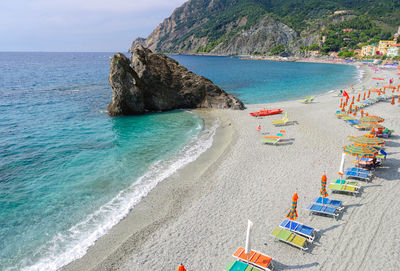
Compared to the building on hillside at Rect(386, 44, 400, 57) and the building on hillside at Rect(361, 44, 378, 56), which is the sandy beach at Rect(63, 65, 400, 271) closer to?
the building on hillside at Rect(386, 44, 400, 57)

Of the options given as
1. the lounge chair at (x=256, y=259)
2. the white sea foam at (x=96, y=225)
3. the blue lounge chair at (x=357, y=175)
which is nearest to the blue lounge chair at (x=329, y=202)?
the blue lounge chair at (x=357, y=175)

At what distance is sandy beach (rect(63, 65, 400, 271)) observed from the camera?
9594 mm

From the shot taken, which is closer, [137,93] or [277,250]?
[277,250]

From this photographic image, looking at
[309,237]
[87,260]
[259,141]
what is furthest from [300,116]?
[87,260]

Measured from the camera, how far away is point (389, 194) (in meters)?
13.2

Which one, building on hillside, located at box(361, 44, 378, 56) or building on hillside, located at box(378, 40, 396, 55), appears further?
building on hillside, located at box(361, 44, 378, 56)

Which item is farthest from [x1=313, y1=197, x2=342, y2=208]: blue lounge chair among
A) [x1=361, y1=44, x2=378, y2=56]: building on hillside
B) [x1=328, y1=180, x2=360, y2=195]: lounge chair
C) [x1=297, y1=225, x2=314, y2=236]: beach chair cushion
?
[x1=361, y1=44, x2=378, y2=56]: building on hillside

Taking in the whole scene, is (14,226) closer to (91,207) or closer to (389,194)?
(91,207)

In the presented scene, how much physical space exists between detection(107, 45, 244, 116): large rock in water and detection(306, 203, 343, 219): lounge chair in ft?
74.9

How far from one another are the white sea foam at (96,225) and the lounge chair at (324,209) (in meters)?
8.44

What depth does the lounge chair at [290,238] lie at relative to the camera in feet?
31.9

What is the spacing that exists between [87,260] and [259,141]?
1557 cm

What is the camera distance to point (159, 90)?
3472 cm

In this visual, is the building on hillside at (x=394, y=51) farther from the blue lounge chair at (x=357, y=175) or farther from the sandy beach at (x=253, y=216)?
the blue lounge chair at (x=357, y=175)
